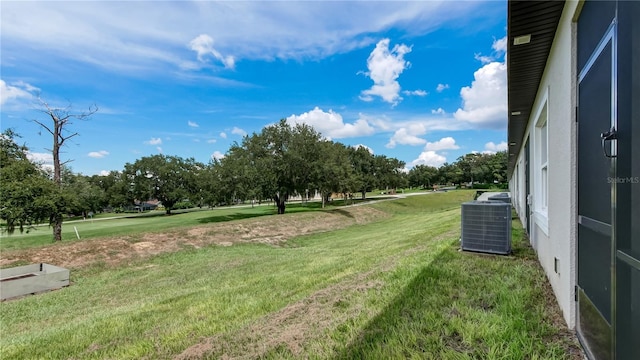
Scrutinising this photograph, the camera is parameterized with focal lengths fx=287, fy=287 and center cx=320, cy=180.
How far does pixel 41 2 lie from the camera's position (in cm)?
753

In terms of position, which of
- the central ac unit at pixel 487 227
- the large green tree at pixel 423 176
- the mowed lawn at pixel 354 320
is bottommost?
the mowed lawn at pixel 354 320

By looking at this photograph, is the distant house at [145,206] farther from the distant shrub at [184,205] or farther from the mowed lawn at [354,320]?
the mowed lawn at [354,320]

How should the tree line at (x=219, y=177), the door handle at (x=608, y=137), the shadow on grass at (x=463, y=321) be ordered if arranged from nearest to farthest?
the door handle at (x=608, y=137)
the shadow on grass at (x=463, y=321)
the tree line at (x=219, y=177)

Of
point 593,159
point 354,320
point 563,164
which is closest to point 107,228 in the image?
point 354,320

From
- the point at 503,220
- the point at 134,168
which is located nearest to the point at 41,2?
the point at 503,220

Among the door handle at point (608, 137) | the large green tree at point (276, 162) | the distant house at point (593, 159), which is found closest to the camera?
the distant house at point (593, 159)

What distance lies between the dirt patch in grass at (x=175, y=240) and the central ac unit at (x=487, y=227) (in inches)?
481

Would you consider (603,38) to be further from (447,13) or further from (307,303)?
(447,13)

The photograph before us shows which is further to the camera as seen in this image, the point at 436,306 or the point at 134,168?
the point at 134,168

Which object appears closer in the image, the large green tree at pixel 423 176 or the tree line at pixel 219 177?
the tree line at pixel 219 177

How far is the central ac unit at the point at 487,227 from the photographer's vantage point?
4.80m

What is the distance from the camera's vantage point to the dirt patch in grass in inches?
412

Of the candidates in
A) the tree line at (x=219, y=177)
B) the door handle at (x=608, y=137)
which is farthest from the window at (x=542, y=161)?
the tree line at (x=219, y=177)

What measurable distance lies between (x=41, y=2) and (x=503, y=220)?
12.0 meters
